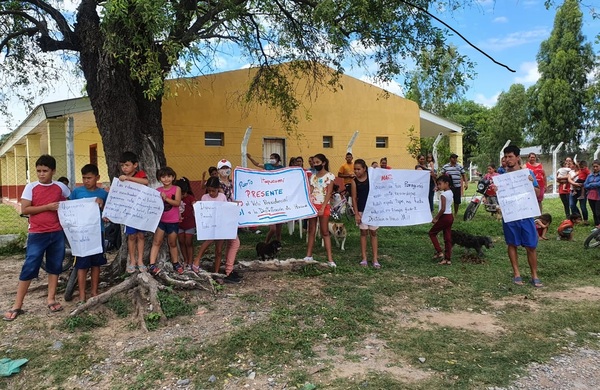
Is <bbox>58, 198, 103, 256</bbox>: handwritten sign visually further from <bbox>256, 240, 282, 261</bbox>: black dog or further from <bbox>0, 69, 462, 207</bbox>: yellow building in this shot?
<bbox>0, 69, 462, 207</bbox>: yellow building

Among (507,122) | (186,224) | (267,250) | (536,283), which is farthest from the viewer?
(507,122)

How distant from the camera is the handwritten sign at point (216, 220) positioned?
541cm

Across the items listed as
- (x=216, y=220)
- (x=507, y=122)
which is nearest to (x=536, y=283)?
(x=216, y=220)

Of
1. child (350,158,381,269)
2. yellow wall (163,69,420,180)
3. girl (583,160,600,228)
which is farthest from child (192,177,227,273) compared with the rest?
girl (583,160,600,228)

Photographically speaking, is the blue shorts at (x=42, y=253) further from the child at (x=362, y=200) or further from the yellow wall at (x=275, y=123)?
the yellow wall at (x=275, y=123)

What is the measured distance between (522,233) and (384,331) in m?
2.67

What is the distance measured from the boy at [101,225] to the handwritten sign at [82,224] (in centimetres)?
10

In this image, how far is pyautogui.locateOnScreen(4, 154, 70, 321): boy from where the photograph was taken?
450cm

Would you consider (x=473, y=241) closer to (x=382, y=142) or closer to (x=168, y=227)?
(x=168, y=227)

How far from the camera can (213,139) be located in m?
12.2

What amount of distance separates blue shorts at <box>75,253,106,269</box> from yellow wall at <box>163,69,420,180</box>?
5.31 m

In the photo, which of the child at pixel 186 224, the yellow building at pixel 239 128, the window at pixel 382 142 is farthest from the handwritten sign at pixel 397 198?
the window at pixel 382 142

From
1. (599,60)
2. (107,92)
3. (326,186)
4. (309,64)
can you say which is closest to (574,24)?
(599,60)

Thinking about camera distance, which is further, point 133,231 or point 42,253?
point 133,231
